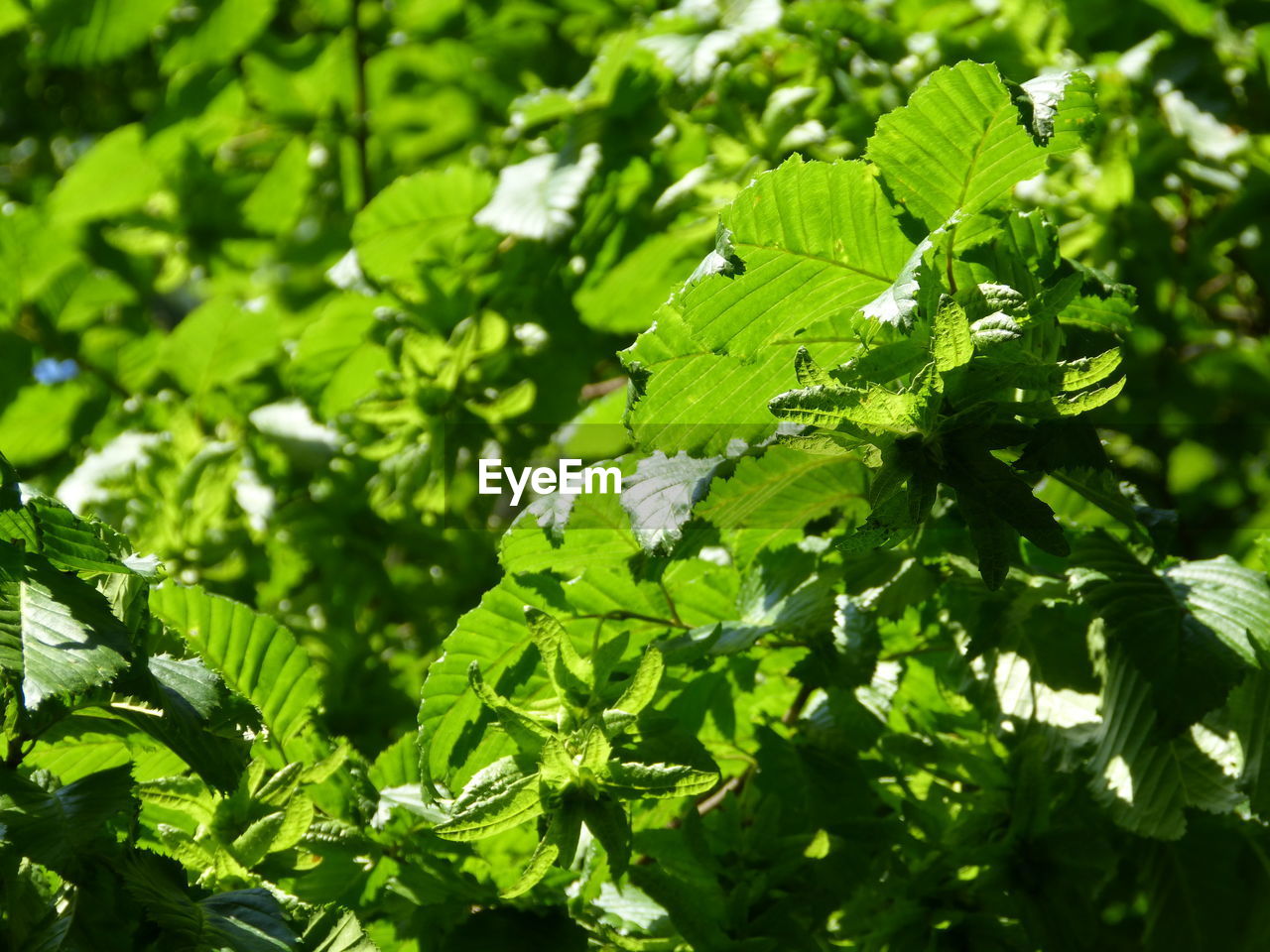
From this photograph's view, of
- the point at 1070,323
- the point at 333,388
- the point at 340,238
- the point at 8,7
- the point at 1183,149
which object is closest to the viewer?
the point at 1070,323

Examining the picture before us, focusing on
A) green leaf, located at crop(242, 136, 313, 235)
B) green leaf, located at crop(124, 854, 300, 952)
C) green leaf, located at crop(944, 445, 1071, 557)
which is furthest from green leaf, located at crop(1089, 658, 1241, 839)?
green leaf, located at crop(242, 136, 313, 235)

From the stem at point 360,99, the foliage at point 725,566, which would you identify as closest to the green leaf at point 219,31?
the stem at point 360,99

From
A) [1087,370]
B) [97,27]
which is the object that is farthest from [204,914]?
[97,27]

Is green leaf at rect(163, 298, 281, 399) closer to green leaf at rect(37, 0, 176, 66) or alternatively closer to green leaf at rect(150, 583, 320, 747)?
green leaf at rect(37, 0, 176, 66)

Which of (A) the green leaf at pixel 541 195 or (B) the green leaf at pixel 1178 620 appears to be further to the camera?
(A) the green leaf at pixel 541 195

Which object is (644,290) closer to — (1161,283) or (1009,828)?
(1161,283)

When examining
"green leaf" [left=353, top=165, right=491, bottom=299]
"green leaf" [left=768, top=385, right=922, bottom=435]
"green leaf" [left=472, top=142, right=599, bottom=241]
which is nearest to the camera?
"green leaf" [left=768, top=385, right=922, bottom=435]

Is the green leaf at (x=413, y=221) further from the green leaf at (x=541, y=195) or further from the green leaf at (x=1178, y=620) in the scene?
the green leaf at (x=1178, y=620)

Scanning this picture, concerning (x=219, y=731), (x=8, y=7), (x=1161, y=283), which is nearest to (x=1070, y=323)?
(x=219, y=731)
